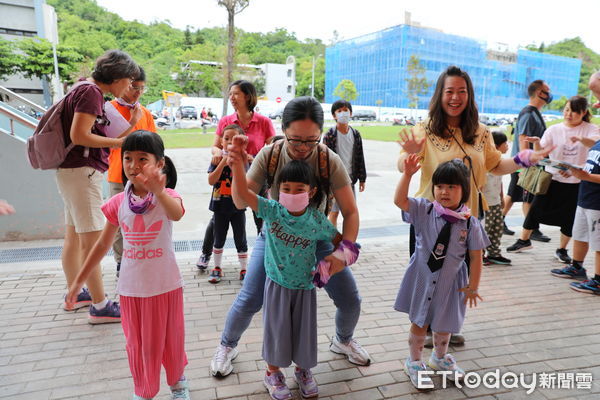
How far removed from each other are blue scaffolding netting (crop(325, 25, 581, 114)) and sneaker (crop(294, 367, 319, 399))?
56865 millimetres

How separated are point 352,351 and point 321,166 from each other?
4.32 ft

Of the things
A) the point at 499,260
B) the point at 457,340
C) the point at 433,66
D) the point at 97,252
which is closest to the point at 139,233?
the point at 97,252

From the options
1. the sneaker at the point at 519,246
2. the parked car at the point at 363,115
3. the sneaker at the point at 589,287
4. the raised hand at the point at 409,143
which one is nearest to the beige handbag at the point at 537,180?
the sneaker at the point at 519,246

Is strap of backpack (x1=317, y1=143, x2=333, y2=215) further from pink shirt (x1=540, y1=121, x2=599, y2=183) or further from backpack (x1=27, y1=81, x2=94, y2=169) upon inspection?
pink shirt (x1=540, y1=121, x2=599, y2=183)

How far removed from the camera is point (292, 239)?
77.0 inches

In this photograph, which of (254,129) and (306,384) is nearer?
(306,384)

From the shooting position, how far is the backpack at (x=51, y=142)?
2.69m

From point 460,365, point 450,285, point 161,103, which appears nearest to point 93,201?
point 450,285

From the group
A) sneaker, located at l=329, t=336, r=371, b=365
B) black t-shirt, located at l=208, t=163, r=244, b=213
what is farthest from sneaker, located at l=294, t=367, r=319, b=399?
black t-shirt, located at l=208, t=163, r=244, b=213

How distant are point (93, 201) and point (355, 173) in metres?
3.12

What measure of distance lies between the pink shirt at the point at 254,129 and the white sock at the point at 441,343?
2.25m

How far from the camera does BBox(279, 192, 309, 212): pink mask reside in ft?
6.14

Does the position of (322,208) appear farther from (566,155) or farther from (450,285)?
(566,155)

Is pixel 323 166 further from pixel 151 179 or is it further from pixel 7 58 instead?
pixel 7 58
